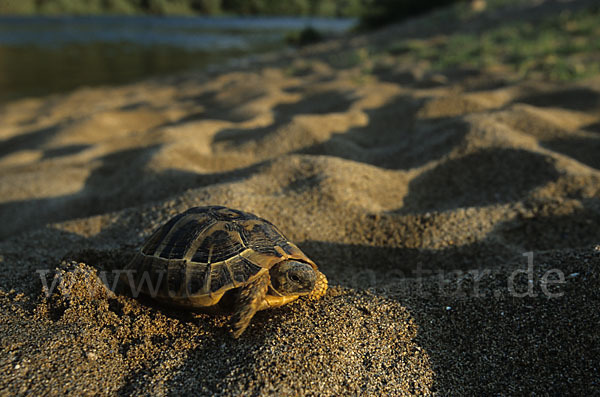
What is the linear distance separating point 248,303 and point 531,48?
22.6 ft

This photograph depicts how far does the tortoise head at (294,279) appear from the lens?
73.7 inches

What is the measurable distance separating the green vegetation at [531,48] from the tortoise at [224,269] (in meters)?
5.26

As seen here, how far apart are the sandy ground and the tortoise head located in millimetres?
140

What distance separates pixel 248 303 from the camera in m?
1.79

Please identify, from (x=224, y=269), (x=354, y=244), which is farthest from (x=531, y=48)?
(x=224, y=269)

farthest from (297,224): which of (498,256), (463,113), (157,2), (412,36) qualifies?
(157,2)

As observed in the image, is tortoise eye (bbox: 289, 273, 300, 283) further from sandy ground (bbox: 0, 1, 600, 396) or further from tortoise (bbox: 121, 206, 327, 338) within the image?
sandy ground (bbox: 0, 1, 600, 396)

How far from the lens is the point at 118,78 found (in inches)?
508

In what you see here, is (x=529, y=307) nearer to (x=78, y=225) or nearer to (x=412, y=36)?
(x=78, y=225)

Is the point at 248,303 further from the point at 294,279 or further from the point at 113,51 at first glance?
the point at 113,51

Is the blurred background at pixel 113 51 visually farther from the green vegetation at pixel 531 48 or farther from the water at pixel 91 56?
the green vegetation at pixel 531 48

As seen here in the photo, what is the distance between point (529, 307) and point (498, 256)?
62cm

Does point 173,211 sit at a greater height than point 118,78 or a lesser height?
greater

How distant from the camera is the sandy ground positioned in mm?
1648
